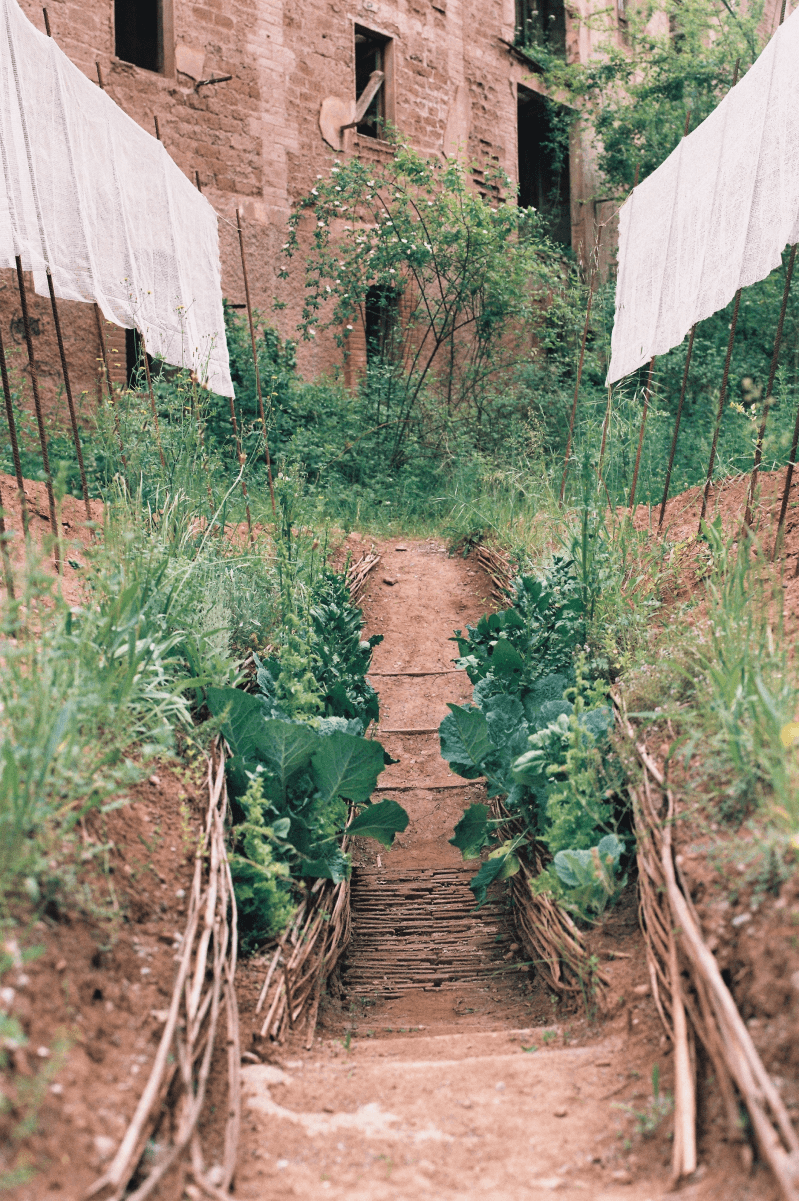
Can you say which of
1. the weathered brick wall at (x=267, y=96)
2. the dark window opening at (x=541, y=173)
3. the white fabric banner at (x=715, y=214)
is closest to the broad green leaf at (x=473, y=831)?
the white fabric banner at (x=715, y=214)

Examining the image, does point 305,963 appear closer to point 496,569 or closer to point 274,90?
point 496,569

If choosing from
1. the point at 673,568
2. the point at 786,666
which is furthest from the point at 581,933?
the point at 673,568

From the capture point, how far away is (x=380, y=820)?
2.96 meters

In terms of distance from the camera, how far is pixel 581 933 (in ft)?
7.55

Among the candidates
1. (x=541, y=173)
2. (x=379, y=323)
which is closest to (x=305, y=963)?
(x=379, y=323)

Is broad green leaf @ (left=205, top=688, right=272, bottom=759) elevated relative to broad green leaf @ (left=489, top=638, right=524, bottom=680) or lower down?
elevated

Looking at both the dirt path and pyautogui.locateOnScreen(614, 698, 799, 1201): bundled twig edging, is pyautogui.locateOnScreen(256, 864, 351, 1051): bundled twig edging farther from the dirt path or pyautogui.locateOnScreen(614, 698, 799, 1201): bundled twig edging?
pyautogui.locateOnScreen(614, 698, 799, 1201): bundled twig edging

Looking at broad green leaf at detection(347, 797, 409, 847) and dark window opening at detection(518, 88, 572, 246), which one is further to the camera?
dark window opening at detection(518, 88, 572, 246)

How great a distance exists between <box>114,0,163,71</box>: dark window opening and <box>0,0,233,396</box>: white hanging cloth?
193 inches

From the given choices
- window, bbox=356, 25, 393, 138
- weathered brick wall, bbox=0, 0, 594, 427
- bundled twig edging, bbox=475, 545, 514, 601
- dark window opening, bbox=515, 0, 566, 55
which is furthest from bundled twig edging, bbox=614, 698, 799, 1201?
dark window opening, bbox=515, 0, 566, 55

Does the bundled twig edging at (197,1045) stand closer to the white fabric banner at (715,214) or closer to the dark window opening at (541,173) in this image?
the white fabric banner at (715,214)

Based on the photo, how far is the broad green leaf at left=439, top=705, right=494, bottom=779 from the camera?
3.10 metres

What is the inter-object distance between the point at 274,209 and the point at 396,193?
4.40 ft

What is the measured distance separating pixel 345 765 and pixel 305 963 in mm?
556
